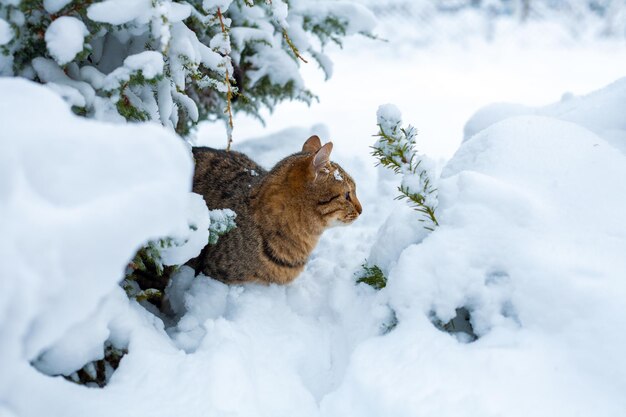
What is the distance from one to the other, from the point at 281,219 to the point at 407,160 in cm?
90

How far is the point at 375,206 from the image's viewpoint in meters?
4.36

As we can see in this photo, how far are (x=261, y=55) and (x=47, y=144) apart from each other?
285 cm

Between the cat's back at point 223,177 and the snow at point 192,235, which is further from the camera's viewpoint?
the cat's back at point 223,177

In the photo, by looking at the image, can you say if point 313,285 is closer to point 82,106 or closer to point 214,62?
point 214,62

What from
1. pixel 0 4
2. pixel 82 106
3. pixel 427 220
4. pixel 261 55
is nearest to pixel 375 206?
pixel 261 55

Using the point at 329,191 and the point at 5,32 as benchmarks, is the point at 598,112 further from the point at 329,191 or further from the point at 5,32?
the point at 5,32

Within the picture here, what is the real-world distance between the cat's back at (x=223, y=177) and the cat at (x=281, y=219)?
19 mm

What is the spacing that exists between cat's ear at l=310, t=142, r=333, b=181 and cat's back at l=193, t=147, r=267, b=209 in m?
0.42

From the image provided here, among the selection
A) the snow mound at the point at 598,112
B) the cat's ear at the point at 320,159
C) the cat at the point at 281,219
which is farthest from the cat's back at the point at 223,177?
the snow mound at the point at 598,112

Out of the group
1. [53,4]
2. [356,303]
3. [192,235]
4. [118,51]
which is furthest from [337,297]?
[53,4]

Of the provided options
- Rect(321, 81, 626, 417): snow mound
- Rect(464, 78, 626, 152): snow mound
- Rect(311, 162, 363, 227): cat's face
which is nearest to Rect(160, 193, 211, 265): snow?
Rect(321, 81, 626, 417): snow mound

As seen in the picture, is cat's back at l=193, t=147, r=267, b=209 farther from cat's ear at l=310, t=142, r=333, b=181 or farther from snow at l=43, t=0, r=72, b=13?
snow at l=43, t=0, r=72, b=13

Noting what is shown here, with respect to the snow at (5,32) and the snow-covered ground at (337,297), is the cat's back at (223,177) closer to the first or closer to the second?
the snow-covered ground at (337,297)

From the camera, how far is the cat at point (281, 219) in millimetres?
2869
